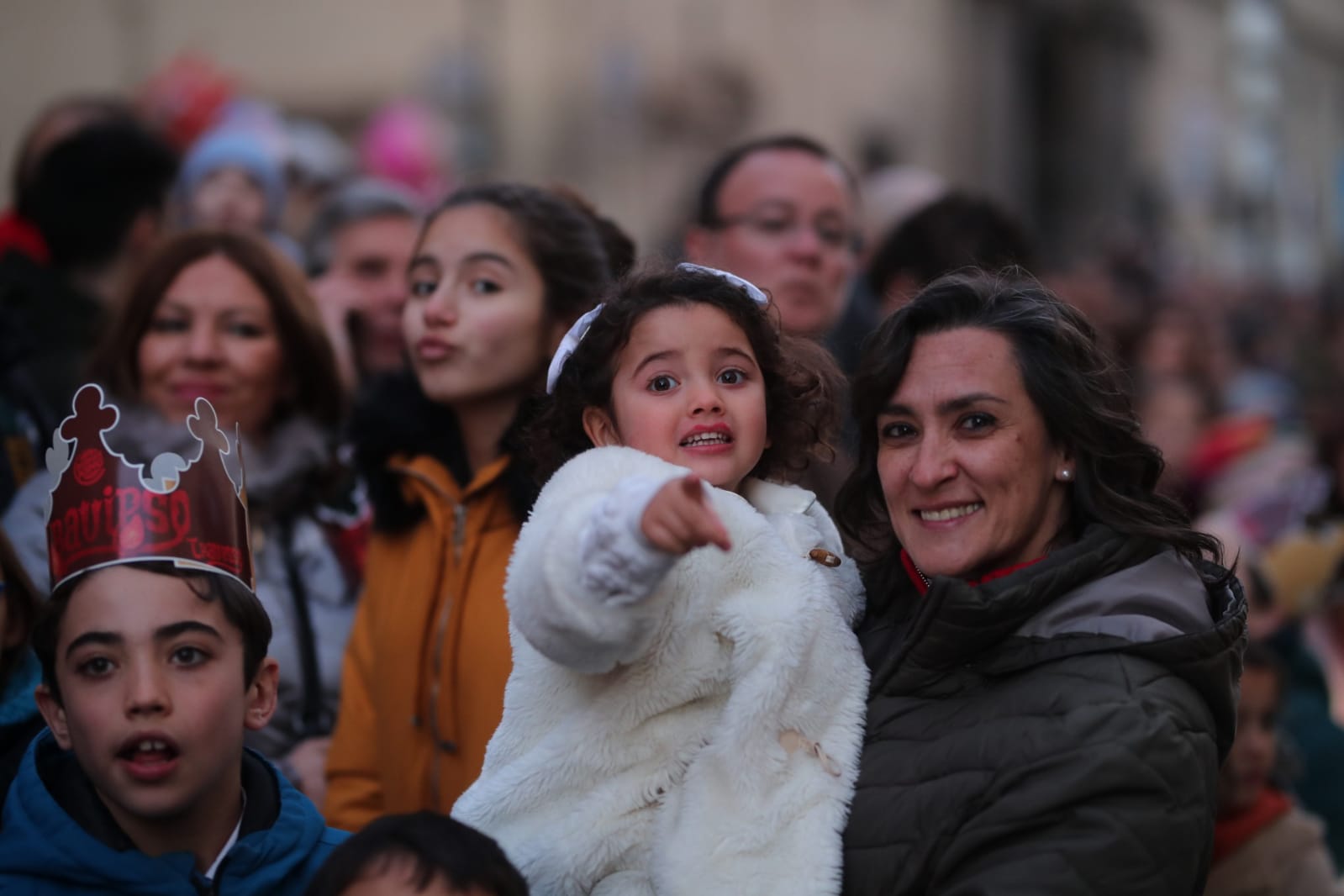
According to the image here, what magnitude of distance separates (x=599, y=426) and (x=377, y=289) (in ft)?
9.07

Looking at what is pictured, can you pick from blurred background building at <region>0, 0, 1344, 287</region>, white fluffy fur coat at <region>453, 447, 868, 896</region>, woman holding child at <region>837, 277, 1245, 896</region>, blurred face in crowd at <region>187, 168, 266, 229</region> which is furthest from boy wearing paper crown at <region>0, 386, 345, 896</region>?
blurred background building at <region>0, 0, 1344, 287</region>

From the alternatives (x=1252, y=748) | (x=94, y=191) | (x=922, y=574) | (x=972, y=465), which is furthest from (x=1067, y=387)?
(x=94, y=191)

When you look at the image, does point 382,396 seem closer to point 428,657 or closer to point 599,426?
point 428,657

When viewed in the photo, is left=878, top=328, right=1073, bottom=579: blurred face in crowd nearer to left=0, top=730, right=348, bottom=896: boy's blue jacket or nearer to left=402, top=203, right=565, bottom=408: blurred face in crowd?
left=402, top=203, right=565, bottom=408: blurred face in crowd

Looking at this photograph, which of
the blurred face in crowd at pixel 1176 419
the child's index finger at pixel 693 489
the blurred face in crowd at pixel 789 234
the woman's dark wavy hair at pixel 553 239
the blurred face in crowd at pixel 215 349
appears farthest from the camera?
the blurred face in crowd at pixel 1176 419

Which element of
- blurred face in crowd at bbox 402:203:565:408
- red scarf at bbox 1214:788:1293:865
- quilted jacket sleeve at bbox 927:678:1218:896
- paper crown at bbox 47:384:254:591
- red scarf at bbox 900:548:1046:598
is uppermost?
blurred face in crowd at bbox 402:203:565:408

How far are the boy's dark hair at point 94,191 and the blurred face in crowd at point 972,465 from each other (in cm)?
330

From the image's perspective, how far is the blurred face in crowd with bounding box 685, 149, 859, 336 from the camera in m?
5.24

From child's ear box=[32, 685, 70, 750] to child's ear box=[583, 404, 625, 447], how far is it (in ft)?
3.58

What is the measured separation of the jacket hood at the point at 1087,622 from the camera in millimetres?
2768

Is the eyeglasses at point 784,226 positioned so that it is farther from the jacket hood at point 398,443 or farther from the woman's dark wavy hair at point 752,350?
the woman's dark wavy hair at point 752,350

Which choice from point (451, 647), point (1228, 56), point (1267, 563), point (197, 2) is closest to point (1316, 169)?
point (1228, 56)

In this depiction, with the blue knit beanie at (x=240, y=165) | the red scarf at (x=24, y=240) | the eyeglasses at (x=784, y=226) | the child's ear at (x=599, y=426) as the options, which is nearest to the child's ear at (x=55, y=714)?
the child's ear at (x=599, y=426)

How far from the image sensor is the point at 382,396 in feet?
13.6
